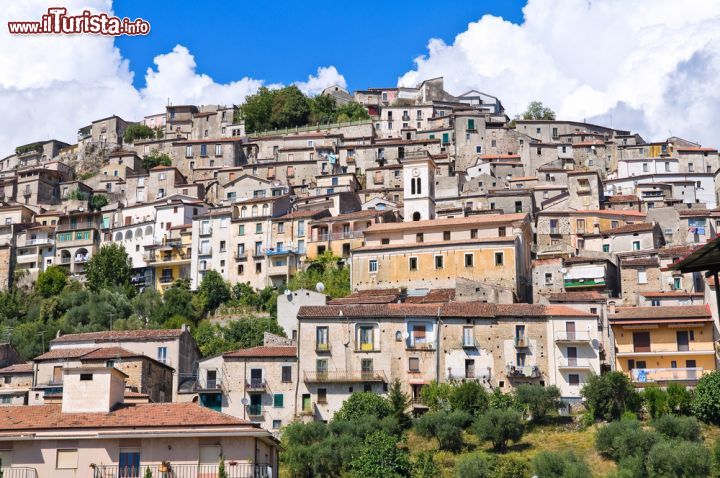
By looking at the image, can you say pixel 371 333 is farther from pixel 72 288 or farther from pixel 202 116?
pixel 202 116

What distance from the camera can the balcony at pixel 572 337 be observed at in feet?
204

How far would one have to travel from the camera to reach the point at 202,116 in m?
140

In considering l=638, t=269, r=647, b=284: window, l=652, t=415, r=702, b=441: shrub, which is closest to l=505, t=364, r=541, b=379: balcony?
l=652, t=415, r=702, b=441: shrub

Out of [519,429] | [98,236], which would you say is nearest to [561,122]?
[98,236]

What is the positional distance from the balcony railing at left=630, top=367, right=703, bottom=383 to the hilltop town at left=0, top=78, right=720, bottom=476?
3.2 inches

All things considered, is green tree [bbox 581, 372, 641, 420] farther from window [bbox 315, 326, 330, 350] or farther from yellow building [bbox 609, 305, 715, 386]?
window [bbox 315, 326, 330, 350]

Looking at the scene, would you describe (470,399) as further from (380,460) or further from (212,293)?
(212,293)

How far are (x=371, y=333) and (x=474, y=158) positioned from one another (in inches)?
2301

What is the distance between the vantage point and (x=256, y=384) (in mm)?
61750

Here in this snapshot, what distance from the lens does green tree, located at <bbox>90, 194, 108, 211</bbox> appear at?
118 meters

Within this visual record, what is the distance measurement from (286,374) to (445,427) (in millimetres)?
11336

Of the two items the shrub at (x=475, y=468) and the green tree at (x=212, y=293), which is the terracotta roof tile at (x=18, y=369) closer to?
the green tree at (x=212, y=293)

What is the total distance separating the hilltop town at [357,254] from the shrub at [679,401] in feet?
16.5

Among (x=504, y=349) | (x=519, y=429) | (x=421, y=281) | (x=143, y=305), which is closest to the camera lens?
(x=519, y=429)
